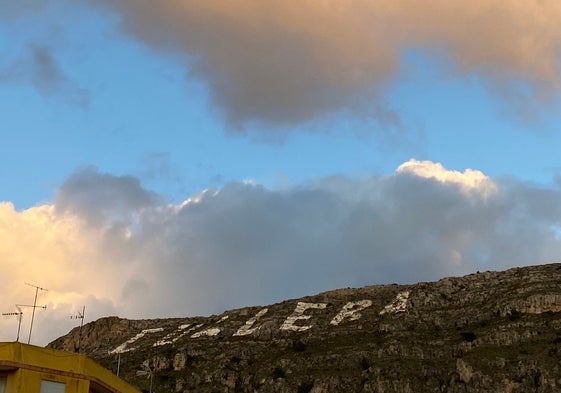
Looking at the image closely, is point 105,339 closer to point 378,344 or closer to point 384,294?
point 384,294

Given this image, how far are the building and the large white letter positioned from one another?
96.1 metres

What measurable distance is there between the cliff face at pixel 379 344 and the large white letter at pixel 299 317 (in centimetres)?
24

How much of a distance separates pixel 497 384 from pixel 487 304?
3083cm

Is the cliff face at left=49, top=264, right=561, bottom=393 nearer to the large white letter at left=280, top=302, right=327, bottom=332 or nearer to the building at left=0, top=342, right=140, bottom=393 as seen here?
the large white letter at left=280, top=302, right=327, bottom=332

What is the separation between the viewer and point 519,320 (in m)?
125

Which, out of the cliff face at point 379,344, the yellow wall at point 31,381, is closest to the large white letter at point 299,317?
the cliff face at point 379,344

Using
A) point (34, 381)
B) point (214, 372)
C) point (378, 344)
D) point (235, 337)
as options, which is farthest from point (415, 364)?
point (34, 381)

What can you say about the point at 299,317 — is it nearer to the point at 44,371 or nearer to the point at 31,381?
the point at 44,371

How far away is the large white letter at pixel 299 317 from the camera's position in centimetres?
14675

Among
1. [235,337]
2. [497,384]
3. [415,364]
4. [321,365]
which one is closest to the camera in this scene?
[497,384]

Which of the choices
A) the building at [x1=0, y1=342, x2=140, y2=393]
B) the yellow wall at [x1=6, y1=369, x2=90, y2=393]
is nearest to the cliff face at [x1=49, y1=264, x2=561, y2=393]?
the building at [x1=0, y1=342, x2=140, y2=393]

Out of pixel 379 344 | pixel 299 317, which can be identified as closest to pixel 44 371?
pixel 379 344

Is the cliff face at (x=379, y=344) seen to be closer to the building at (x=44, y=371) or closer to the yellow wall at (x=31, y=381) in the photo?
the building at (x=44, y=371)

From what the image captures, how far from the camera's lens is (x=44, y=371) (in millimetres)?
47969
